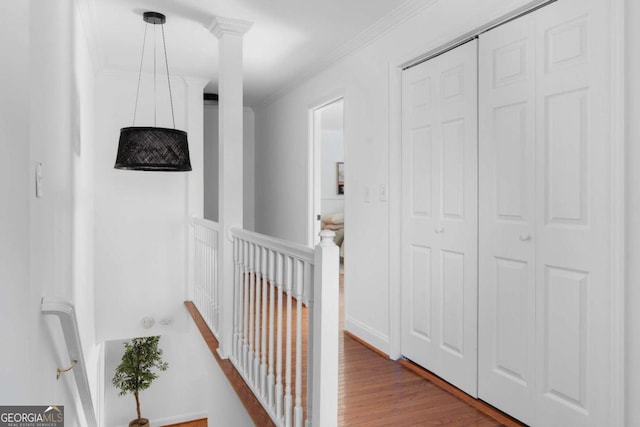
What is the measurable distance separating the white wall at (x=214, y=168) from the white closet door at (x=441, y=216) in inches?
132

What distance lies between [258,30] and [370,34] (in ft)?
2.73

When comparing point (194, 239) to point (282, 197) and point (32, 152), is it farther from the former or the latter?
point (32, 152)

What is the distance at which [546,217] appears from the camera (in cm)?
203

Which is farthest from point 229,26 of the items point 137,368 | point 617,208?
point 137,368

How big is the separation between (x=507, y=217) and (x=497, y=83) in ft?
2.30

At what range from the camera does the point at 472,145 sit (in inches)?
97.0

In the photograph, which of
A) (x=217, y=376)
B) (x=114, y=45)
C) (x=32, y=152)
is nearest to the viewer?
(x=32, y=152)

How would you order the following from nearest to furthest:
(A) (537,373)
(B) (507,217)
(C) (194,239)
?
(A) (537,373) → (B) (507,217) → (C) (194,239)

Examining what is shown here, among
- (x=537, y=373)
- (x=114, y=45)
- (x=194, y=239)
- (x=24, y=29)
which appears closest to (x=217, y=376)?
(x=194, y=239)

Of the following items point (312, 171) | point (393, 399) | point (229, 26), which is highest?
point (229, 26)

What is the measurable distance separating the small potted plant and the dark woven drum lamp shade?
9.51 ft

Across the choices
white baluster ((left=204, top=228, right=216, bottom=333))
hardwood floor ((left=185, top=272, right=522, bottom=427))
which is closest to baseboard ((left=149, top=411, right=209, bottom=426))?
white baluster ((left=204, top=228, right=216, bottom=333))

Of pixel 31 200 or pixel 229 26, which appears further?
pixel 229 26

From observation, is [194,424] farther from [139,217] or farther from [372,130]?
[372,130]
